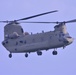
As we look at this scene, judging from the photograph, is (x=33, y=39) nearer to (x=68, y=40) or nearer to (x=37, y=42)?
(x=37, y=42)

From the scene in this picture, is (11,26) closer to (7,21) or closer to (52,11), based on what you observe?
(7,21)

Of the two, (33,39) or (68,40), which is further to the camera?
(33,39)

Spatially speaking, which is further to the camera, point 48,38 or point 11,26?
point 11,26

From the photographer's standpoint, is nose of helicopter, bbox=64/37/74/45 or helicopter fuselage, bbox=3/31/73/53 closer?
nose of helicopter, bbox=64/37/74/45

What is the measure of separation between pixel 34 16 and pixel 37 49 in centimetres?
541

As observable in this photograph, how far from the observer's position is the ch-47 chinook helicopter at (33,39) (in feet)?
412

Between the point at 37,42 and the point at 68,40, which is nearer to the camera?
the point at 68,40

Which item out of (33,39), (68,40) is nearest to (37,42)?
(33,39)

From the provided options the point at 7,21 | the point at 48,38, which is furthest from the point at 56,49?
the point at 7,21

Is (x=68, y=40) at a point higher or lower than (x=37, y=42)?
lower

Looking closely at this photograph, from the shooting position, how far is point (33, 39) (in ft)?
422

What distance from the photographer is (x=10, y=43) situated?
5207 inches

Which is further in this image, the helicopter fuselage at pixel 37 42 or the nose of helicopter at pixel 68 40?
the helicopter fuselage at pixel 37 42

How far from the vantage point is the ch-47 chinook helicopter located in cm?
12562
